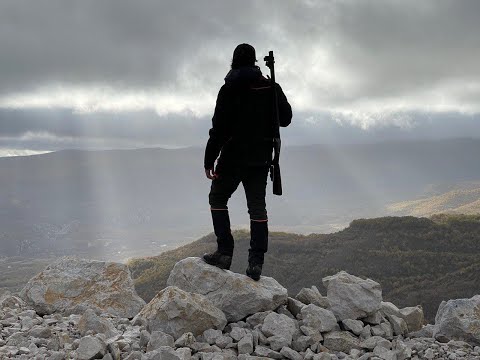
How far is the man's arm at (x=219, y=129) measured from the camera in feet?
30.3

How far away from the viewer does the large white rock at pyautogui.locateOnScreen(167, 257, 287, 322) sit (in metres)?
9.69

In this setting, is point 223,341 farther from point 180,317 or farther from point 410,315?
point 410,315

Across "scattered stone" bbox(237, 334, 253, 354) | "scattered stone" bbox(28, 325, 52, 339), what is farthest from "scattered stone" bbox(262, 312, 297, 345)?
"scattered stone" bbox(28, 325, 52, 339)

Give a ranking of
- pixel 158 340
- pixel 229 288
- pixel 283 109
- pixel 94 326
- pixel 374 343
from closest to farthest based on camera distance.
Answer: pixel 158 340 < pixel 94 326 < pixel 374 343 < pixel 283 109 < pixel 229 288

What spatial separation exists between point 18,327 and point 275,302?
5.00 m

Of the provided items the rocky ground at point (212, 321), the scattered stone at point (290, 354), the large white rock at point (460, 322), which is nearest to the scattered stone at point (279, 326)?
the rocky ground at point (212, 321)

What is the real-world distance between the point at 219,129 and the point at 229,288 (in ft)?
10.7

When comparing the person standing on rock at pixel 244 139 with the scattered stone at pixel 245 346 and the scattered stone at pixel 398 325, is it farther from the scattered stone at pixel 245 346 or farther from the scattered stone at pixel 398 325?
the scattered stone at pixel 398 325

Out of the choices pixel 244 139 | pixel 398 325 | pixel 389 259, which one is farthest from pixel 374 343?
pixel 389 259

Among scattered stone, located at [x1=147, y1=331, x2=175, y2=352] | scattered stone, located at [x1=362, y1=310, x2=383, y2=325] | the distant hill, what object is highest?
scattered stone, located at [x1=147, y1=331, x2=175, y2=352]

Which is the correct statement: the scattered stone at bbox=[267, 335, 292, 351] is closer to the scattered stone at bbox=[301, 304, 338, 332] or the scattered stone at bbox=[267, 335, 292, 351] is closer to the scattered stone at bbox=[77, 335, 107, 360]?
the scattered stone at bbox=[301, 304, 338, 332]

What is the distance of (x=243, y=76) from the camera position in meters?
9.31

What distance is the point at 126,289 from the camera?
11.5 m

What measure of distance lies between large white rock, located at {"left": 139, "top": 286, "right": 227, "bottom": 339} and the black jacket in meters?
2.66
